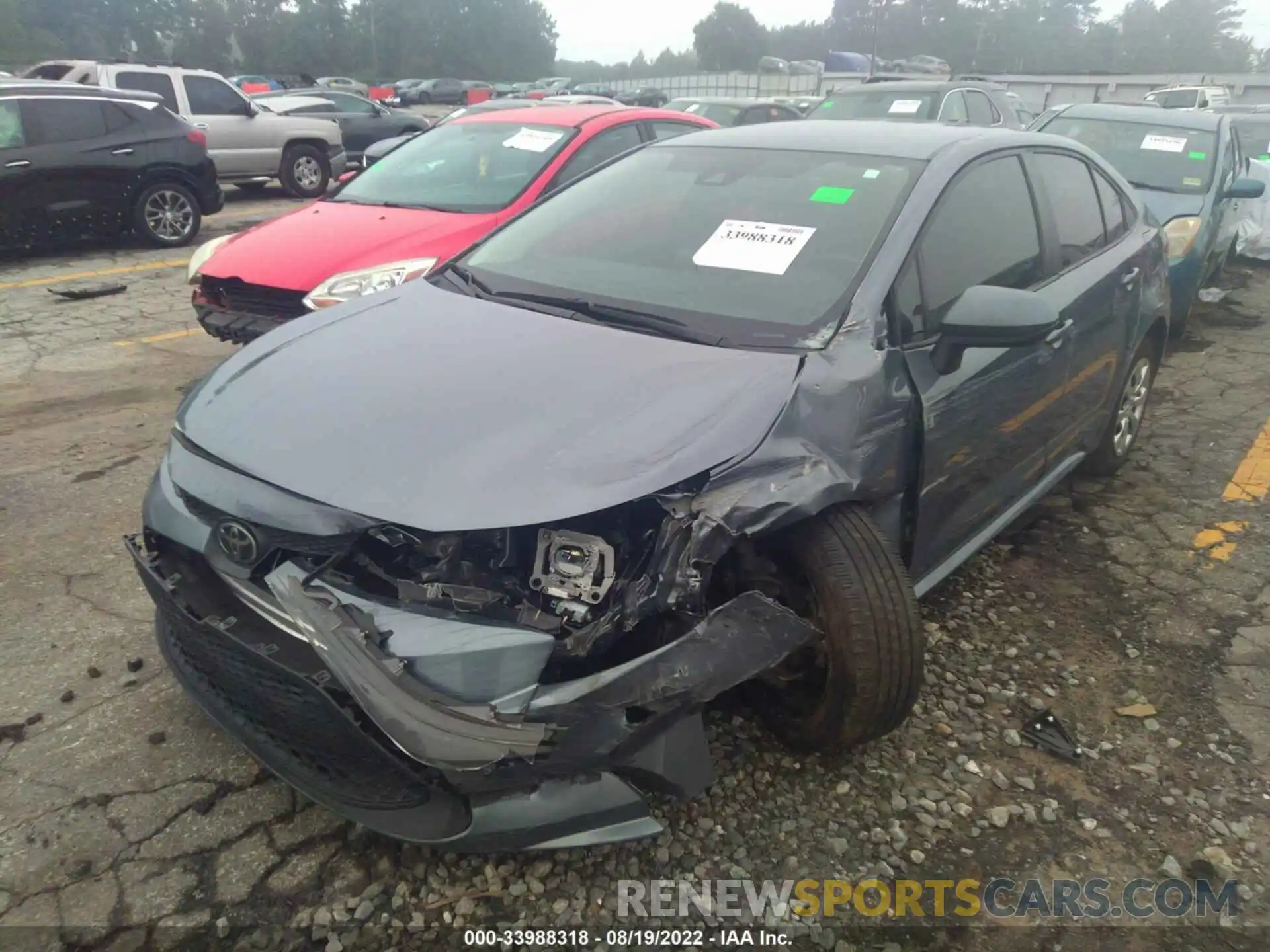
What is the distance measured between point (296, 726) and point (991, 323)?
6.65 feet

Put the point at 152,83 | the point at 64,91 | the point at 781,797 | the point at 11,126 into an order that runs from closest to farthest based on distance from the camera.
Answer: the point at 781,797
the point at 11,126
the point at 64,91
the point at 152,83

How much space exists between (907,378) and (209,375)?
2.05 m

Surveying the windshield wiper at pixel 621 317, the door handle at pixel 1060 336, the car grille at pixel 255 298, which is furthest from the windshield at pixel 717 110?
the windshield wiper at pixel 621 317

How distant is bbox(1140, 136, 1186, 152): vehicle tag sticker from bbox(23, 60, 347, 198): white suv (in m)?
9.81

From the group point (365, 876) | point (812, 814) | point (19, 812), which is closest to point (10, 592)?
point (19, 812)

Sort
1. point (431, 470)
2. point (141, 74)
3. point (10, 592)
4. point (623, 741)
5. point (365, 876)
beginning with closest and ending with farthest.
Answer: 1. point (623, 741)
2. point (431, 470)
3. point (365, 876)
4. point (10, 592)
5. point (141, 74)

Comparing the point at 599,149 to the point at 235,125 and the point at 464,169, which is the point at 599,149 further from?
the point at 235,125

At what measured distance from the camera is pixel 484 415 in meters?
2.16

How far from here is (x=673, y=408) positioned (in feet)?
7.06

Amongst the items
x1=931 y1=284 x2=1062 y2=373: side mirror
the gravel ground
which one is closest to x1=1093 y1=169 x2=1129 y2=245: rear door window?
the gravel ground

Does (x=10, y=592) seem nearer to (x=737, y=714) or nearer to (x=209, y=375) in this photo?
(x=209, y=375)

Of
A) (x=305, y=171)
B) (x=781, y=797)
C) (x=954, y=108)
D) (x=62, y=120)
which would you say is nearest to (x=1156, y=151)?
(x=954, y=108)

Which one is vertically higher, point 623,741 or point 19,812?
point 623,741

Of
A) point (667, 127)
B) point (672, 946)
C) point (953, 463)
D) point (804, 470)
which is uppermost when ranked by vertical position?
point (667, 127)
